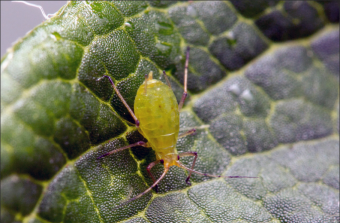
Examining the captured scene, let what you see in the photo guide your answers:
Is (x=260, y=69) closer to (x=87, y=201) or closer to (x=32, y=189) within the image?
(x=87, y=201)

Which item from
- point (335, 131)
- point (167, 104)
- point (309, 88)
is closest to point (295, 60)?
point (309, 88)

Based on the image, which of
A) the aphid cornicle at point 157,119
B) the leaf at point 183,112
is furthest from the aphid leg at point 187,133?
the aphid cornicle at point 157,119

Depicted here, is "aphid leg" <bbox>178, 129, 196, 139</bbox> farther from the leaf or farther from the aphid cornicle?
the aphid cornicle

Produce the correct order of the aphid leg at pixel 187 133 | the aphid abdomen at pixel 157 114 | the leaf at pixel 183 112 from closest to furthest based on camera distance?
the leaf at pixel 183 112 < the aphid abdomen at pixel 157 114 < the aphid leg at pixel 187 133

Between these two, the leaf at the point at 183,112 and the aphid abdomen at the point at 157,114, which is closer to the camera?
the leaf at the point at 183,112

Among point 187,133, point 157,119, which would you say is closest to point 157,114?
point 157,119

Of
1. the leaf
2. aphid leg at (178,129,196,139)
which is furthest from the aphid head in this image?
aphid leg at (178,129,196,139)

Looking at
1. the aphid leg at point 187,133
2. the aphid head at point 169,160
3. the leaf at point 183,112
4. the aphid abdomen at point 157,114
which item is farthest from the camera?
the aphid leg at point 187,133

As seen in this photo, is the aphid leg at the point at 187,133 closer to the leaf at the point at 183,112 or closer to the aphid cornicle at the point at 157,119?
the leaf at the point at 183,112
